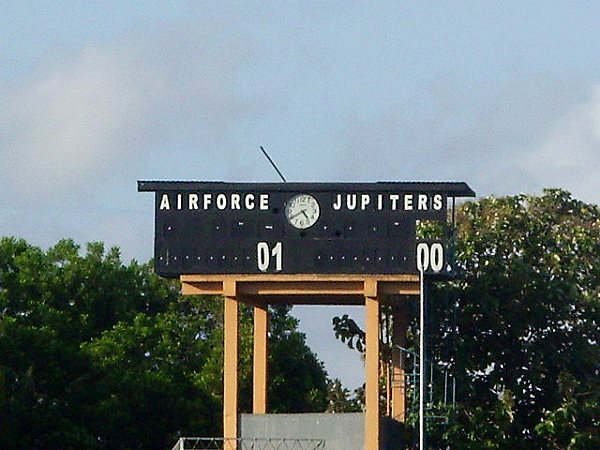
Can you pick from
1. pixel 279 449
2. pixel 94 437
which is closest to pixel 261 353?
pixel 279 449

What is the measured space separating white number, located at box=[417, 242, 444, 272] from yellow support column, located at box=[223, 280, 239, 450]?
4.57 metres

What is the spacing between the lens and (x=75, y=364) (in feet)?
215

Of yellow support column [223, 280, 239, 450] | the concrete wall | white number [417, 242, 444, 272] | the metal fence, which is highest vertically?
white number [417, 242, 444, 272]

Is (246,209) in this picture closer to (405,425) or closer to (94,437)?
(405,425)

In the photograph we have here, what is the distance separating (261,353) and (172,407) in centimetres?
1805

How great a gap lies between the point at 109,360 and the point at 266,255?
829 inches

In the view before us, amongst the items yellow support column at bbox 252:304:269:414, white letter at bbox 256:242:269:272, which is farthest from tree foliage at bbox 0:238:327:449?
white letter at bbox 256:242:269:272

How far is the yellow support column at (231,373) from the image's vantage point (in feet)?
156

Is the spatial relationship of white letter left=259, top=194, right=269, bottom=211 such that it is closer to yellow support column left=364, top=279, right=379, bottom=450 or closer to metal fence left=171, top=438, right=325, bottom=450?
yellow support column left=364, top=279, right=379, bottom=450

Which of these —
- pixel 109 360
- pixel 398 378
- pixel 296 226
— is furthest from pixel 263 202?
pixel 109 360

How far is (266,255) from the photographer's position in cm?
4744

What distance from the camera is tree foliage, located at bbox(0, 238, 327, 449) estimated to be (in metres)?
64.1

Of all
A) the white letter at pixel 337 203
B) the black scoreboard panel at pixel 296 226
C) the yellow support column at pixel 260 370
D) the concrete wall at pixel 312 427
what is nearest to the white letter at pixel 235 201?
the black scoreboard panel at pixel 296 226

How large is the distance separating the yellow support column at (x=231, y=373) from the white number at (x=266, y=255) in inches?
32.5
